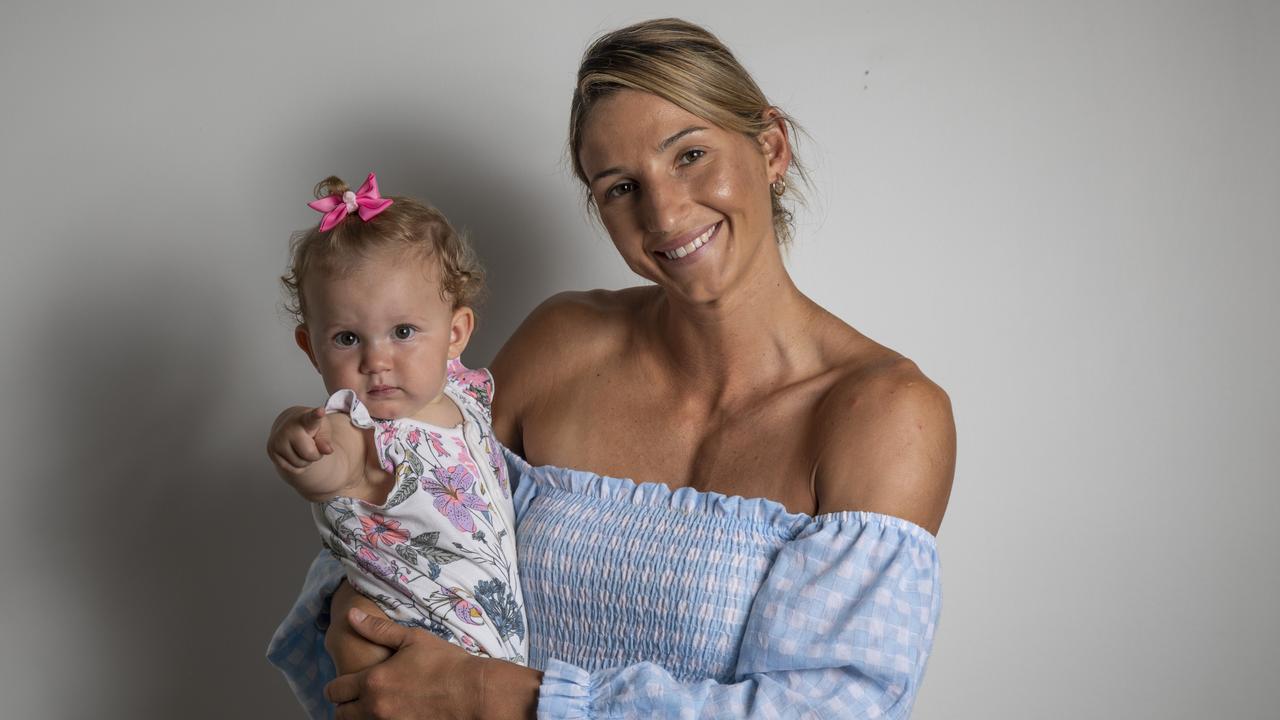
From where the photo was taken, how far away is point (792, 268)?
3.01m

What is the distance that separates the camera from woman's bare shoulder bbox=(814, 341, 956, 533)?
1.85 m

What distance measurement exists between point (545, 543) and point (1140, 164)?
1785mm

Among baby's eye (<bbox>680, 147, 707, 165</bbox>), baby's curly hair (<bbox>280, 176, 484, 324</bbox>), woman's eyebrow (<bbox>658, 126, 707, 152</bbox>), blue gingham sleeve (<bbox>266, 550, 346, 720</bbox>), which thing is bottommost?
blue gingham sleeve (<bbox>266, 550, 346, 720</bbox>)

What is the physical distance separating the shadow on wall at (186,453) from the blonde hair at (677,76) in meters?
0.84

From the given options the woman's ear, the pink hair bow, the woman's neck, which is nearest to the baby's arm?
the pink hair bow

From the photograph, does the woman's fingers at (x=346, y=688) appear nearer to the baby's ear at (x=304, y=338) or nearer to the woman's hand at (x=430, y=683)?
the woman's hand at (x=430, y=683)

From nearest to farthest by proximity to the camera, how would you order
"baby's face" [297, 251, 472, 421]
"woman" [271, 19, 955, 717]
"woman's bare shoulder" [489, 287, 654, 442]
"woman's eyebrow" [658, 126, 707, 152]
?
"woman" [271, 19, 955, 717] < "baby's face" [297, 251, 472, 421] < "woman's eyebrow" [658, 126, 707, 152] < "woman's bare shoulder" [489, 287, 654, 442]

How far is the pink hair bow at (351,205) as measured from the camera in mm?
1962

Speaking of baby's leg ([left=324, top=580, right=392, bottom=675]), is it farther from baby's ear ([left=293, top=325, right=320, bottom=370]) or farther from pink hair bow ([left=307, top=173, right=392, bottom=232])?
pink hair bow ([left=307, top=173, right=392, bottom=232])

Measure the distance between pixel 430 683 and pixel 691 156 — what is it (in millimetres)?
984

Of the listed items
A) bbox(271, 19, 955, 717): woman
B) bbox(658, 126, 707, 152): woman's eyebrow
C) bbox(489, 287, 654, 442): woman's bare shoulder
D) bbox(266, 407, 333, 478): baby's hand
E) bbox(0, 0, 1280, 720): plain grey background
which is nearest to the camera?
bbox(266, 407, 333, 478): baby's hand

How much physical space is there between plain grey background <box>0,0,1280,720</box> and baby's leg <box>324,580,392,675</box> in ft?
3.26

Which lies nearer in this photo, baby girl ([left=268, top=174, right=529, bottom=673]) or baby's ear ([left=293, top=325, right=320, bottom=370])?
baby girl ([left=268, top=174, right=529, bottom=673])

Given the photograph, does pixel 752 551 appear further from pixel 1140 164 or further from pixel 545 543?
pixel 1140 164
